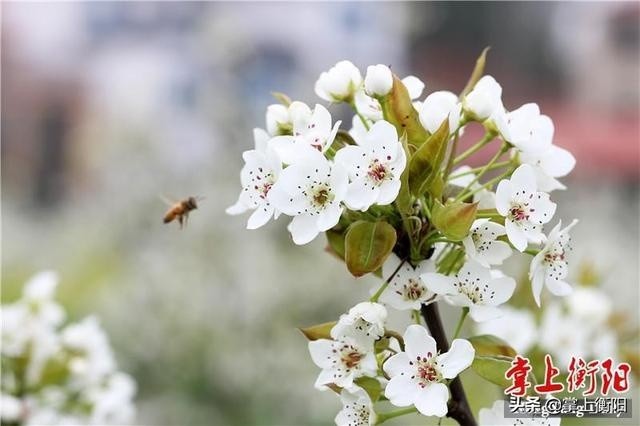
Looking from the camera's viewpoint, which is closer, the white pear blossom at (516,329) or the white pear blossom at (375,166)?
the white pear blossom at (375,166)

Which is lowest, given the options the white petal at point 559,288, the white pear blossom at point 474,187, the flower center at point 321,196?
the white petal at point 559,288

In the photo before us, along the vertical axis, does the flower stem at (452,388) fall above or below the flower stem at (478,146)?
below

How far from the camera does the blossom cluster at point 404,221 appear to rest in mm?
572

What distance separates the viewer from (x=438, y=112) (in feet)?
1.99

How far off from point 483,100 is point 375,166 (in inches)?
4.1

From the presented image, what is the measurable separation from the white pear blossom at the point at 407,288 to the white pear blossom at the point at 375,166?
0.18ft

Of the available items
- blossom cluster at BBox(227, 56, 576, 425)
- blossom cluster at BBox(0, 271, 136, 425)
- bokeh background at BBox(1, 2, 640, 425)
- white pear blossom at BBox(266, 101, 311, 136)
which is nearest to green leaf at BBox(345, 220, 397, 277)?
blossom cluster at BBox(227, 56, 576, 425)

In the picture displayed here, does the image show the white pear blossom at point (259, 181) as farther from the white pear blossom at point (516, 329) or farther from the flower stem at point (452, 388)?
the white pear blossom at point (516, 329)

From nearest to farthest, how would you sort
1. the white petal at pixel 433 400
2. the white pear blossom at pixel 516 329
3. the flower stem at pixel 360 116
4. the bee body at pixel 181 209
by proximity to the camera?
the white petal at pixel 433 400 < the flower stem at pixel 360 116 < the bee body at pixel 181 209 < the white pear blossom at pixel 516 329

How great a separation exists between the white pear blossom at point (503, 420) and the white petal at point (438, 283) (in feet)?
0.33

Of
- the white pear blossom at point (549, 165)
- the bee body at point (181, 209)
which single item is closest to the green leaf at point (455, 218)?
the white pear blossom at point (549, 165)

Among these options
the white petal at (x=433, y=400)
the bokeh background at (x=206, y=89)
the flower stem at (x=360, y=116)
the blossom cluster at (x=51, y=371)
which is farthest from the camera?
the bokeh background at (x=206, y=89)

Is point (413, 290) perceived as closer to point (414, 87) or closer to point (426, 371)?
point (426, 371)

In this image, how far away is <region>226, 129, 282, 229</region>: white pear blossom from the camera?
61 centimetres
